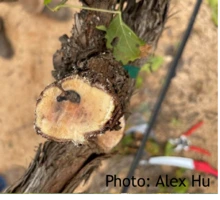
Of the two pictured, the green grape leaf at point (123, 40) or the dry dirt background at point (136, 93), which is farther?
the dry dirt background at point (136, 93)

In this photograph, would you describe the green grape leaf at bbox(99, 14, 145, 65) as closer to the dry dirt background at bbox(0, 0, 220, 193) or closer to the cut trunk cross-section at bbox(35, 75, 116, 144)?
the cut trunk cross-section at bbox(35, 75, 116, 144)

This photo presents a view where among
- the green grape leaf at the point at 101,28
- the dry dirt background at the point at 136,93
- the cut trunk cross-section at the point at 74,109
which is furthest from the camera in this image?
the dry dirt background at the point at 136,93

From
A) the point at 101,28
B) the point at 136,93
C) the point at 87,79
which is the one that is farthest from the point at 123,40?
the point at 136,93

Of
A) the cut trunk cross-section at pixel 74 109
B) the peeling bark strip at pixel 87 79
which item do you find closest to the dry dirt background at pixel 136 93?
the peeling bark strip at pixel 87 79

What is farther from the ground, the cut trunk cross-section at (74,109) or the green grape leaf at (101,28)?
the green grape leaf at (101,28)

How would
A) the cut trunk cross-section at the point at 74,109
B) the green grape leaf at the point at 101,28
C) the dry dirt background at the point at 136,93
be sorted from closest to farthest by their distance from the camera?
the cut trunk cross-section at the point at 74,109
the green grape leaf at the point at 101,28
the dry dirt background at the point at 136,93

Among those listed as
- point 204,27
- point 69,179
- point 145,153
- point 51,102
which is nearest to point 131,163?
point 145,153

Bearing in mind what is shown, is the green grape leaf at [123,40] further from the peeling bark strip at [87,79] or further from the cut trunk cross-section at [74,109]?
the cut trunk cross-section at [74,109]
